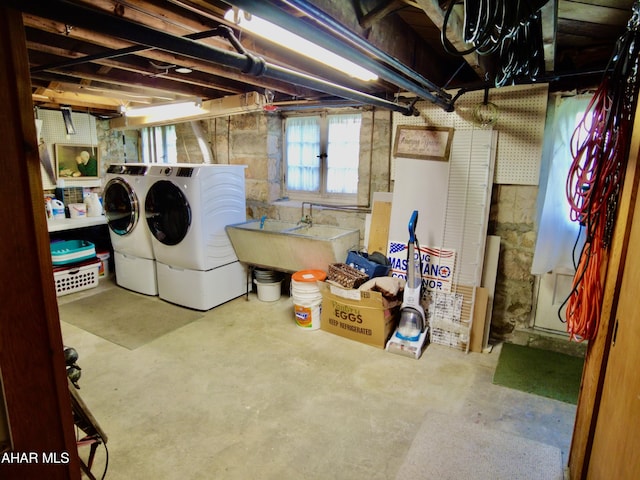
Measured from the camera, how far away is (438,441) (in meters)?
2.06

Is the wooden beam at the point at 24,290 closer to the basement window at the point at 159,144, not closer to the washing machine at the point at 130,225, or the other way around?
the washing machine at the point at 130,225

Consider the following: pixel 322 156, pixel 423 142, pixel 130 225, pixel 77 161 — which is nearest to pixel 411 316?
pixel 423 142

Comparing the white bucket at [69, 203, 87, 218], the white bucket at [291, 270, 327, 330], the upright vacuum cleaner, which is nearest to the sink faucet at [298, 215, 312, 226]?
the white bucket at [291, 270, 327, 330]

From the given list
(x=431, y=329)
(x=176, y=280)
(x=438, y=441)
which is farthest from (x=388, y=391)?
(x=176, y=280)

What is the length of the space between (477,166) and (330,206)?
1525mm

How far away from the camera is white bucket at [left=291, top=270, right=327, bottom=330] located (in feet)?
11.0

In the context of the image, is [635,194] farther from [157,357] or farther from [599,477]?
[157,357]

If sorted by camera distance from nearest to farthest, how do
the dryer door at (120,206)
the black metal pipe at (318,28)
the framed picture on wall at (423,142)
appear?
the black metal pipe at (318,28) → the framed picture on wall at (423,142) → the dryer door at (120,206)

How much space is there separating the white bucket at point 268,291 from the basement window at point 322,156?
1.04 m

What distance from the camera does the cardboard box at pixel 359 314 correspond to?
303 centimetres

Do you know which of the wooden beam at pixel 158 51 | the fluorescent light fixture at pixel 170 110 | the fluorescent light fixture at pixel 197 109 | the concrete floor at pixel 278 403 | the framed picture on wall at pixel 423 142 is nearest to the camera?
the wooden beam at pixel 158 51

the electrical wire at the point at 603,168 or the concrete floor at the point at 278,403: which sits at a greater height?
the electrical wire at the point at 603,168

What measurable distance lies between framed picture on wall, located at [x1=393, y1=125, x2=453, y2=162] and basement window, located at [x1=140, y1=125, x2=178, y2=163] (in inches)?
126

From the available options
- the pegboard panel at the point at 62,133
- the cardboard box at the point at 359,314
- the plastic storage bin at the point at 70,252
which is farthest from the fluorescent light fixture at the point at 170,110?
the cardboard box at the point at 359,314
